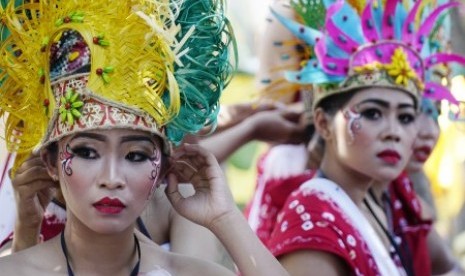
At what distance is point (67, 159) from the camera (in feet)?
12.0

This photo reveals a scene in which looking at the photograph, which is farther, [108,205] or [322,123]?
[322,123]

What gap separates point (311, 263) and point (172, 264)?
1.01 meters

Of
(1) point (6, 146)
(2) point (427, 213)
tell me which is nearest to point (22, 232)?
(1) point (6, 146)

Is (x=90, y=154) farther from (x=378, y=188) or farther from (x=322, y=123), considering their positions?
(x=378, y=188)

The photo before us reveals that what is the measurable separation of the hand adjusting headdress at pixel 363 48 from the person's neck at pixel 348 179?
29cm

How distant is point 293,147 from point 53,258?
224 centimetres

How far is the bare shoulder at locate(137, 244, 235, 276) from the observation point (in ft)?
12.6

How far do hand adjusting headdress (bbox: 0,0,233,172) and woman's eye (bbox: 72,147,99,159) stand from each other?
0.06m

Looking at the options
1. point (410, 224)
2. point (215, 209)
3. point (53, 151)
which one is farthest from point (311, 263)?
point (53, 151)

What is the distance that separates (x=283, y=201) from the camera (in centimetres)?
554

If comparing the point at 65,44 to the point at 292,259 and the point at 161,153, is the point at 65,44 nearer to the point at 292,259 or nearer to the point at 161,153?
the point at 161,153

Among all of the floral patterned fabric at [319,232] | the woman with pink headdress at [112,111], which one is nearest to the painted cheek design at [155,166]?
the woman with pink headdress at [112,111]

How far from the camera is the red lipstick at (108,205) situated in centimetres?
360

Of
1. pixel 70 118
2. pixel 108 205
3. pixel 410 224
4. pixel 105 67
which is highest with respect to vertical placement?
pixel 105 67
